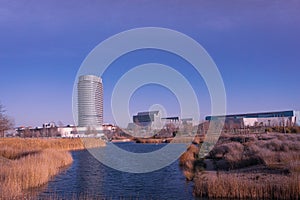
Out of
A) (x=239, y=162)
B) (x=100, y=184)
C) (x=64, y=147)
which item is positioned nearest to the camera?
(x=100, y=184)

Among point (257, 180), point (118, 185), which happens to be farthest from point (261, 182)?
point (118, 185)

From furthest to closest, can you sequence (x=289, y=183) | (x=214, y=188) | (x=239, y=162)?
(x=239, y=162)
(x=214, y=188)
(x=289, y=183)

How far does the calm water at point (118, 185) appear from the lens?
688 inches

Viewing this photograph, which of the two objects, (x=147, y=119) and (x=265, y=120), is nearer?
(x=265, y=120)

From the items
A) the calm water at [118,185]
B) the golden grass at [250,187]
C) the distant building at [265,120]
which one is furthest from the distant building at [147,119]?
the golden grass at [250,187]

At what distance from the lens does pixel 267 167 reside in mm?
19906

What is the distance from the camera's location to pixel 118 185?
21.0 m

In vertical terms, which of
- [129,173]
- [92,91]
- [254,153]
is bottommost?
[129,173]

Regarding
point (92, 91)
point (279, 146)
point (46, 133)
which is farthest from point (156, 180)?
point (46, 133)

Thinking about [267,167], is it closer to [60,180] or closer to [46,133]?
[60,180]

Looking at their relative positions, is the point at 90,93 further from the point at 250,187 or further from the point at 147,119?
the point at 250,187

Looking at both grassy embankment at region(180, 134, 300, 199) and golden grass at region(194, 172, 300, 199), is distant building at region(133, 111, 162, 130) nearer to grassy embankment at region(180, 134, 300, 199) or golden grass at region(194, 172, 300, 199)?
grassy embankment at region(180, 134, 300, 199)

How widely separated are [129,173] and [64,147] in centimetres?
2824

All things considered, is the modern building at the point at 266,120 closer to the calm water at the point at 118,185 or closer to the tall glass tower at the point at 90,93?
the tall glass tower at the point at 90,93
